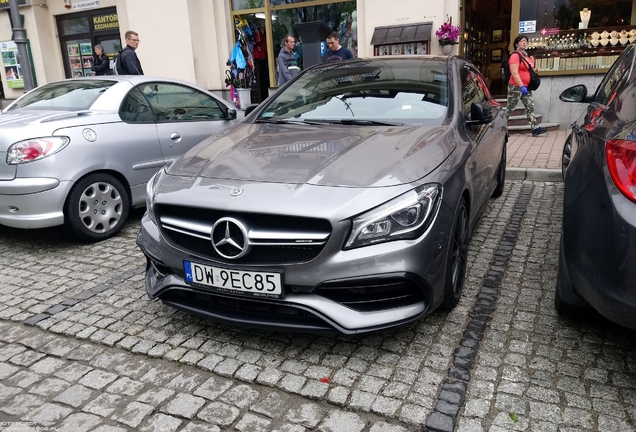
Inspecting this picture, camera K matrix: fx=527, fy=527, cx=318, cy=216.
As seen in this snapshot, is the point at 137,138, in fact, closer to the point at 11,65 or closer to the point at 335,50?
the point at 335,50

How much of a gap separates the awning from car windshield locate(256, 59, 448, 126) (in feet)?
18.9

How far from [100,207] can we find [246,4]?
8856 millimetres

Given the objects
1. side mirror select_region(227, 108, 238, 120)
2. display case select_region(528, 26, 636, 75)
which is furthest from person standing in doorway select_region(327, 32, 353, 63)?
display case select_region(528, 26, 636, 75)

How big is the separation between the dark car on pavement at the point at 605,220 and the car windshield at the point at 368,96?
1117mm

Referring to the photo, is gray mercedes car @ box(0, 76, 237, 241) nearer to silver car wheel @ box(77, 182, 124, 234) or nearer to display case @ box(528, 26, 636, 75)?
silver car wheel @ box(77, 182, 124, 234)

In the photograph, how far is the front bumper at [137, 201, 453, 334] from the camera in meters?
2.55

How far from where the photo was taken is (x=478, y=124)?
3.77m

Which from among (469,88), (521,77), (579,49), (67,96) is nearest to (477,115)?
(469,88)

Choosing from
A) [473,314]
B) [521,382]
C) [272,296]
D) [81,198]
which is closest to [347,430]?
[272,296]

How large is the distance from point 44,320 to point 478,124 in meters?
3.22

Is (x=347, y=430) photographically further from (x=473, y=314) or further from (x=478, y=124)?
(x=478, y=124)

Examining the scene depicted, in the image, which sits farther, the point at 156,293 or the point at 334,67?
the point at 334,67

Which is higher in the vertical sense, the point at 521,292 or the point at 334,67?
the point at 334,67

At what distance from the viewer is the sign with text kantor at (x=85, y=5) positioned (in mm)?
13660
